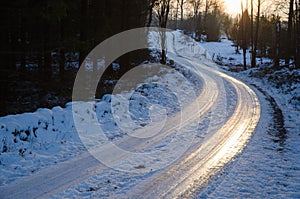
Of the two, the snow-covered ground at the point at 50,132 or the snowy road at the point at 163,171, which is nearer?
the snowy road at the point at 163,171

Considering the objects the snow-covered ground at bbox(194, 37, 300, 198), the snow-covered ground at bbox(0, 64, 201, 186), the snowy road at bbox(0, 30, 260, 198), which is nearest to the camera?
the snowy road at bbox(0, 30, 260, 198)

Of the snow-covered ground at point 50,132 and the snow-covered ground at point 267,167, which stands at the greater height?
the snow-covered ground at point 50,132

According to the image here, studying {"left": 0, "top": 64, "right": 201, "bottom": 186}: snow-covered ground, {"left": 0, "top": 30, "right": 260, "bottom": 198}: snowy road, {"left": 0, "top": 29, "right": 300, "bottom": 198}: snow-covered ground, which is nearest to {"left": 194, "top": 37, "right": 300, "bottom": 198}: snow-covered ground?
{"left": 0, "top": 29, "right": 300, "bottom": 198}: snow-covered ground

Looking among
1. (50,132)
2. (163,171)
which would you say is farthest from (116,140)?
(163,171)

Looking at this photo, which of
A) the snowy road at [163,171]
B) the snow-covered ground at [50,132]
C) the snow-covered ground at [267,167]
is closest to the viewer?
the snowy road at [163,171]

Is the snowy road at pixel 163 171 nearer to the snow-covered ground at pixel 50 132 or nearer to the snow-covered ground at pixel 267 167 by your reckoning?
the snow-covered ground at pixel 267 167

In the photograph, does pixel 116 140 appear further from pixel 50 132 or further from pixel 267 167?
pixel 267 167

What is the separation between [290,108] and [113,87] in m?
9.14

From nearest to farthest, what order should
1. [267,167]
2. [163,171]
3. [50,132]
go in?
1. [163,171]
2. [267,167]
3. [50,132]

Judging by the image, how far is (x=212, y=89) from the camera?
17500mm

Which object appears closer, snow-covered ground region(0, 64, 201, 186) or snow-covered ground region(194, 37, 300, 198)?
snow-covered ground region(194, 37, 300, 198)

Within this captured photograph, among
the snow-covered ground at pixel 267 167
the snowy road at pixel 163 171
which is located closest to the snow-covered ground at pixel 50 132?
the snowy road at pixel 163 171

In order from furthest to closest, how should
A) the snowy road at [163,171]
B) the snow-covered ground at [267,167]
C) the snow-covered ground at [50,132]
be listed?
1. the snow-covered ground at [50,132]
2. the snow-covered ground at [267,167]
3. the snowy road at [163,171]

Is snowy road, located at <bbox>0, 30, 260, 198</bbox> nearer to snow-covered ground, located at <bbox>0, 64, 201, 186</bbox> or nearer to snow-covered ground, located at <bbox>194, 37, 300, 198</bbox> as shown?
snow-covered ground, located at <bbox>194, 37, 300, 198</bbox>
